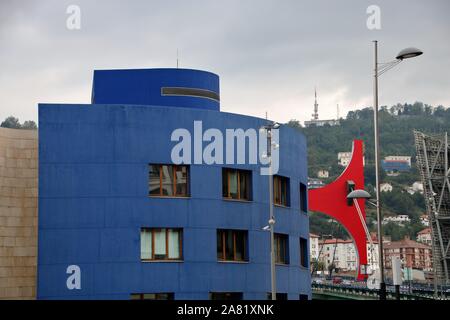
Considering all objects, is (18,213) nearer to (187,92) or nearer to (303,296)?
(187,92)

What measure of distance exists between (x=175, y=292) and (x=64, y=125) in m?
9.96

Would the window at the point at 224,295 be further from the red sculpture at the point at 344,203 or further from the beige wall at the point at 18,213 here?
the red sculpture at the point at 344,203

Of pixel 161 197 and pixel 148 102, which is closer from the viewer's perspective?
pixel 161 197

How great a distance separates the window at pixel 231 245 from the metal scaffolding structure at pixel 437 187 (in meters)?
57.8

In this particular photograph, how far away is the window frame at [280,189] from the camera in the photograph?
52.9 meters

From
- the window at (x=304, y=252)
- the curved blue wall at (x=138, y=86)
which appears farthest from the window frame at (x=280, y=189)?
the curved blue wall at (x=138, y=86)

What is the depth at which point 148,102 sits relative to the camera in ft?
171

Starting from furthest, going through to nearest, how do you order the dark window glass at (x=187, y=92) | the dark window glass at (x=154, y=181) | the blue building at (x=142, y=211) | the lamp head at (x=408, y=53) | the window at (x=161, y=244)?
the dark window glass at (x=187, y=92) < the dark window glass at (x=154, y=181) < the window at (x=161, y=244) < the blue building at (x=142, y=211) < the lamp head at (x=408, y=53)

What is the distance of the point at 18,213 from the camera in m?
47.4

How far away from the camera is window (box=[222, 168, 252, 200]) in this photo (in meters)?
50.1

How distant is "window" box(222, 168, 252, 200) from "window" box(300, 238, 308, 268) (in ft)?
24.7

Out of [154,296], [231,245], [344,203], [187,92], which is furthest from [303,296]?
[344,203]
